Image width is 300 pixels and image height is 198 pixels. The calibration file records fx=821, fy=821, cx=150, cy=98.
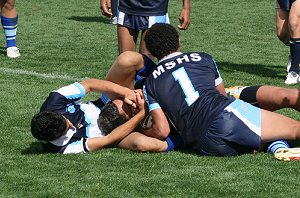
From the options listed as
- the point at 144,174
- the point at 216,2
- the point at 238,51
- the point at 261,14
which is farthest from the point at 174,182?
the point at 216,2

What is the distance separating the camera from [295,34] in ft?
31.3

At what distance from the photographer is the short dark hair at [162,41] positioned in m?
6.31

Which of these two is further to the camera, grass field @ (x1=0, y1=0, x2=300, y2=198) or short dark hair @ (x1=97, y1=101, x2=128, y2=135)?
short dark hair @ (x1=97, y1=101, x2=128, y2=135)

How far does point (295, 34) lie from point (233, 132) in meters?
3.89

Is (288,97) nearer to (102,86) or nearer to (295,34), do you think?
(102,86)

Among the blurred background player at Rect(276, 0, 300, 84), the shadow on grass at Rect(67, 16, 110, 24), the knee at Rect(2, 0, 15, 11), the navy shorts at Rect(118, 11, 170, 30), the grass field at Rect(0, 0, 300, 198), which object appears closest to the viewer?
the grass field at Rect(0, 0, 300, 198)

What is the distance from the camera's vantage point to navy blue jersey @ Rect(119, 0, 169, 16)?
25.6 feet

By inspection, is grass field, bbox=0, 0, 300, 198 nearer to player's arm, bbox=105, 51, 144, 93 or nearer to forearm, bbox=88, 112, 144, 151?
forearm, bbox=88, 112, 144, 151

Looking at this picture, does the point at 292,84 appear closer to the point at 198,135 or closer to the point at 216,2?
the point at 198,135

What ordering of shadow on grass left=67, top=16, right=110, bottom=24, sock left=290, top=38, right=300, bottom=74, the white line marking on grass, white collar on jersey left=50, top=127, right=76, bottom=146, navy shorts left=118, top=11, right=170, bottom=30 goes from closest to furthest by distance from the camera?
white collar on jersey left=50, top=127, right=76, bottom=146 → navy shorts left=118, top=11, right=170, bottom=30 → sock left=290, top=38, right=300, bottom=74 → the white line marking on grass → shadow on grass left=67, top=16, right=110, bottom=24

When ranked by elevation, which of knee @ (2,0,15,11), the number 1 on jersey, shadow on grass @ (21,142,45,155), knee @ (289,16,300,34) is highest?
the number 1 on jersey

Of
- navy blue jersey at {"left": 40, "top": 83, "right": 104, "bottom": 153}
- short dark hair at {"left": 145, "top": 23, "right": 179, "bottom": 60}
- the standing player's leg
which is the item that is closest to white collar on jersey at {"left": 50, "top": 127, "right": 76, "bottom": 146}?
navy blue jersey at {"left": 40, "top": 83, "right": 104, "bottom": 153}

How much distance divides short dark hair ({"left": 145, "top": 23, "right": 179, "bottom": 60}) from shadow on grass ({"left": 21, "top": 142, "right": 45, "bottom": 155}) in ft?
3.81

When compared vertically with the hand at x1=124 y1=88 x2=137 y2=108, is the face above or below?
below
